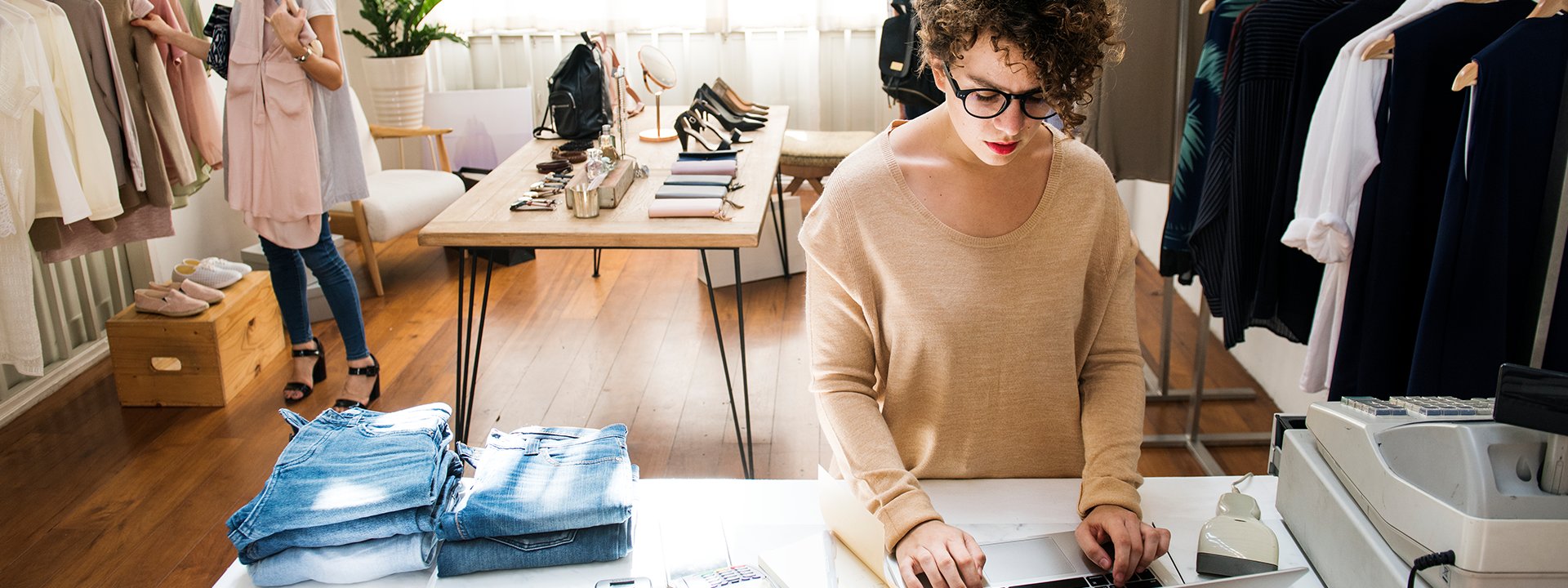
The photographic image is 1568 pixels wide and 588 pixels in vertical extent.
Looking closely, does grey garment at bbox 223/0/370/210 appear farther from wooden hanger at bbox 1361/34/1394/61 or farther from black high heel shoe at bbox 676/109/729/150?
wooden hanger at bbox 1361/34/1394/61

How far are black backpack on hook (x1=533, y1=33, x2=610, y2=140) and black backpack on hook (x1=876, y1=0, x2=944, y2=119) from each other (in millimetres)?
1162

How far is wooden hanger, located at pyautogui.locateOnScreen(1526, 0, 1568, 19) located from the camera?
1.61 metres

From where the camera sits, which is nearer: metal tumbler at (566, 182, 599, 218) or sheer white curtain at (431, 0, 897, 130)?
metal tumbler at (566, 182, 599, 218)

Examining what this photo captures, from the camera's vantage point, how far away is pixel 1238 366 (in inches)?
149

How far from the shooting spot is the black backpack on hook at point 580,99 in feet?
12.8

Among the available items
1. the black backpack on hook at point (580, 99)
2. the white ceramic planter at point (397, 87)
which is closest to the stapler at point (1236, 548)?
the black backpack on hook at point (580, 99)

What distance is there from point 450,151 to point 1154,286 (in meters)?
3.37

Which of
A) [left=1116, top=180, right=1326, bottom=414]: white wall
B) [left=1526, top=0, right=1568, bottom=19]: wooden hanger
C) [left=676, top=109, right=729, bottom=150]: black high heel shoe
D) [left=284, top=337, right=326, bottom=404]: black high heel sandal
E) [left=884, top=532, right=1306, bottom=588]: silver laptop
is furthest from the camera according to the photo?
[left=676, top=109, right=729, bottom=150]: black high heel shoe

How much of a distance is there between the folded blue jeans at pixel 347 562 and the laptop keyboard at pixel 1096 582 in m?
0.72

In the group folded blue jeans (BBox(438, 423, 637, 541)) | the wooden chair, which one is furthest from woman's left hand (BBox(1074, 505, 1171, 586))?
the wooden chair

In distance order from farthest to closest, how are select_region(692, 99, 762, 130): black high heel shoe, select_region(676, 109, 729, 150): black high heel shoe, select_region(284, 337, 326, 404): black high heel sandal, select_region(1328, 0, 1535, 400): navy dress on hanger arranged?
select_region(692, 99, 762, 130): black high heel shoe < select_region(676, 109, 729, 150): black high heel shoe < select_region(284, 337, 326, 404): black high heel sandal < select_region(1328, 0, 1535, 400): navy dress on hanger

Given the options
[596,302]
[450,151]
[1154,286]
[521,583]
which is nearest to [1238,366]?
[1154,286]

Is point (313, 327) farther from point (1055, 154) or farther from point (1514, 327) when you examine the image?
point (1514, 327)

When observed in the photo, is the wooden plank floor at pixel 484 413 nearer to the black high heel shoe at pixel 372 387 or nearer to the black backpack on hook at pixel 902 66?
the black high heel shoe at pixel 372 387
